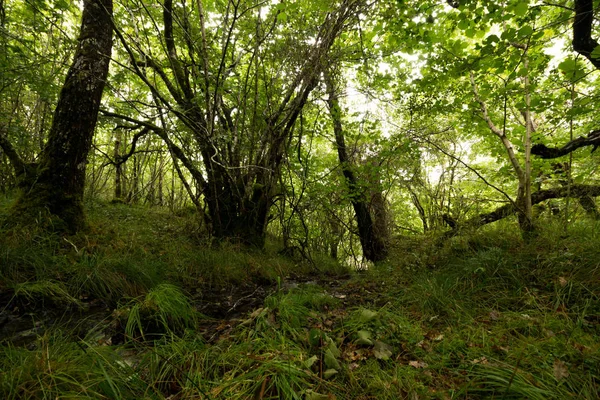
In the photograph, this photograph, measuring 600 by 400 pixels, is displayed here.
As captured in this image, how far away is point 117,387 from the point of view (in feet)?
4.75

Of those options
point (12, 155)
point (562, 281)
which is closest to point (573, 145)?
point (562, 281)

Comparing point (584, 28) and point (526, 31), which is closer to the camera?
point (526, 31)

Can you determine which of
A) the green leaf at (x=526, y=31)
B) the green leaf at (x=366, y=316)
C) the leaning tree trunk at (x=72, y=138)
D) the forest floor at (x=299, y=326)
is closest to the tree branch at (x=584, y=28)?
the green leaf at (x=526, y=31)

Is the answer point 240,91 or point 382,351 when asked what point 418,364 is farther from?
point 240,91

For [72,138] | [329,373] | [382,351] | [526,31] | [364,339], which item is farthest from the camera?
[72,138]

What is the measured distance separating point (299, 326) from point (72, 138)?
3.98 m

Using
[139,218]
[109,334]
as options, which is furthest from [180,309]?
[139,218]

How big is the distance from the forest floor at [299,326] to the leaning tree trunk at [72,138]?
0.50m

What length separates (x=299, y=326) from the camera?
2457 mm

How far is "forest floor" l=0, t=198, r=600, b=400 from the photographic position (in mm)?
1549

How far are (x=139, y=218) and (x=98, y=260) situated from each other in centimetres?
325

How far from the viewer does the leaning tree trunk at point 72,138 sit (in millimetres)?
3578

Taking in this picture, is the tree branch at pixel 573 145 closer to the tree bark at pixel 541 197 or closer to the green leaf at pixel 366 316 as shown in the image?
the tree bark at pixel 541 197

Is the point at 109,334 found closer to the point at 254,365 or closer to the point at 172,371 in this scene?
the point at 172,371
